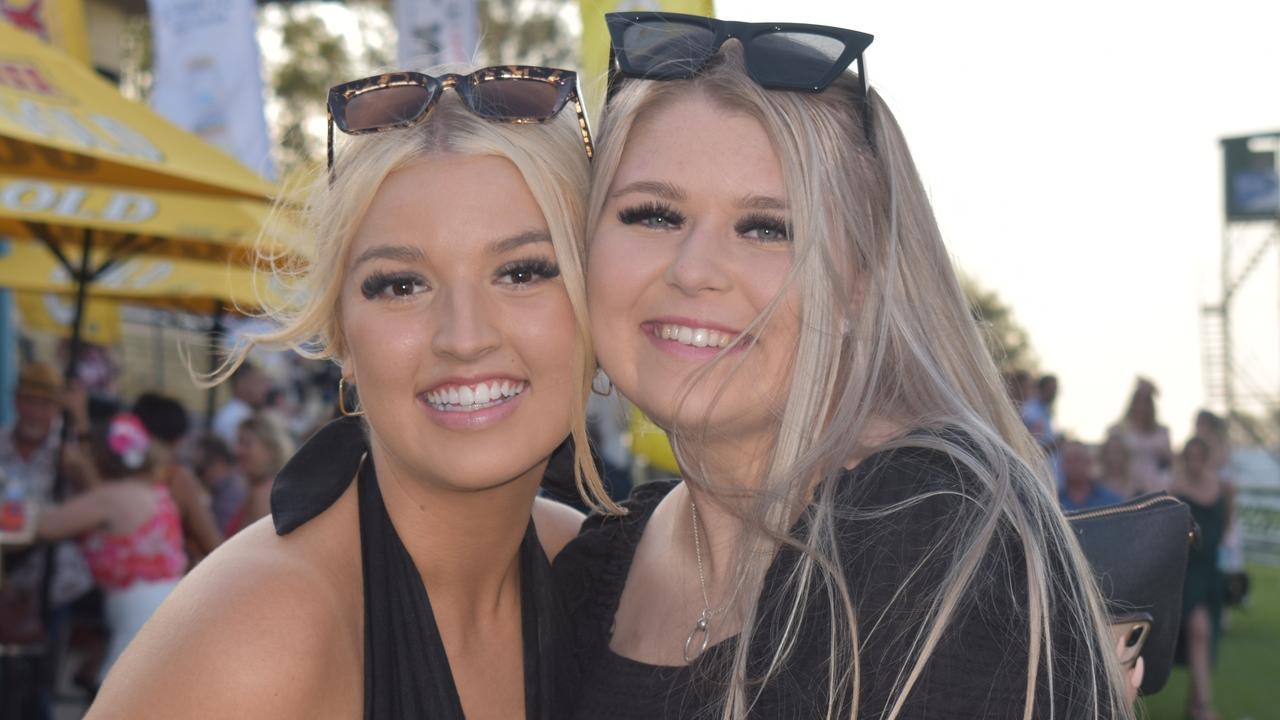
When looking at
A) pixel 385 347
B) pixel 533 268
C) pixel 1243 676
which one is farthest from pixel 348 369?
pixel 1243 676

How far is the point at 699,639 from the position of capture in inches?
88.3

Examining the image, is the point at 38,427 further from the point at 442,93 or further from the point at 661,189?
the point at 661,189

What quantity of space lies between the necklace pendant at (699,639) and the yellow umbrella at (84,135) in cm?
360

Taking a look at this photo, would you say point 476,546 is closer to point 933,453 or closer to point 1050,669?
point 933,453

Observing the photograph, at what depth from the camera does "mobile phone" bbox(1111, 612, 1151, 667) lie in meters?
2.04

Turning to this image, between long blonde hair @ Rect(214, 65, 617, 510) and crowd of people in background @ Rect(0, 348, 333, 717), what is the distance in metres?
3.62

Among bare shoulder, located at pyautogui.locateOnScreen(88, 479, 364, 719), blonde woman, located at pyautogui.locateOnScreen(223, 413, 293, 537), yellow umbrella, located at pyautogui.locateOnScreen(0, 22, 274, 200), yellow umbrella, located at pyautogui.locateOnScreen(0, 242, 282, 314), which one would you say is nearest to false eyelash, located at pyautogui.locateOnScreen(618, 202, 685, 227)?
bare shoulder, located at pyautogui.locateOnScreen(88, 479, 364, 719)

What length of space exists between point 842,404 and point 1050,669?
588mm

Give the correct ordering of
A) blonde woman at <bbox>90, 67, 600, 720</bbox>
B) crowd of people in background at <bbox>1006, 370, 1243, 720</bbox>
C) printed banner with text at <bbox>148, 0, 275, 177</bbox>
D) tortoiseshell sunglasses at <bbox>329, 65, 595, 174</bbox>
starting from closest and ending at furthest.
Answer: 1. blonde woman at <bbox>90, 67, 600, 720</bbox>
2. tortoiseshell sunglasses at <bbox>329, 65, 595, 174</bbox>
3. printed banner with text at <bbox>148, 0, 275, 177</bbox>
4. crowd of people in background at <bbox>1006, 370, 1243, 720</bbox>

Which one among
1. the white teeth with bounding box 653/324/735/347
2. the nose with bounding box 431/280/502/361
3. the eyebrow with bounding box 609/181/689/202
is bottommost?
the white teeth with bounding box 653/324/735/347

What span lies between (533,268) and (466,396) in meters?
0.30

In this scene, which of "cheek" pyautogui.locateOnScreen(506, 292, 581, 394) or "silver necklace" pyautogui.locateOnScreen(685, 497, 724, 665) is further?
"cheek" pyautogui.locateOnScreen(506, 292, 581, 394)

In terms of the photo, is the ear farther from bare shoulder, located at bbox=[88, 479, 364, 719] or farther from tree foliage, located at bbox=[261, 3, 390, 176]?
tree foliage, located at bbox=[261, 3, 390, 176]

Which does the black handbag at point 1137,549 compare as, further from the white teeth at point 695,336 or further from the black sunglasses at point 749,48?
the black sunglasses at point 749,48
